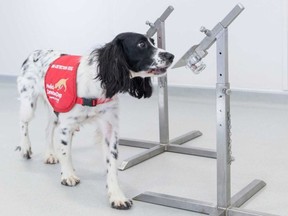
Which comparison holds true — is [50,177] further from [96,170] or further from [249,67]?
[249,67]

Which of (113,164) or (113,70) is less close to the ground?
(113,70)

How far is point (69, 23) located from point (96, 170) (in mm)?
2837

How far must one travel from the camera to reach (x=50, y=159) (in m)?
2.88

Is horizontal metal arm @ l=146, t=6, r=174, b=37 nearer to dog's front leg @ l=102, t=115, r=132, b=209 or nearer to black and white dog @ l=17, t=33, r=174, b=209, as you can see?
black and white dog @ l=17, t=33, r=174, b=209

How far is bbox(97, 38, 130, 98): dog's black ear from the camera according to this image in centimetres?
216

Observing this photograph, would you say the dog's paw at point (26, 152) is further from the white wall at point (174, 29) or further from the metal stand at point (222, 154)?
the white wall at point (174, 29)

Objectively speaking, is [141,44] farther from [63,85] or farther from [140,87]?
[63,85]

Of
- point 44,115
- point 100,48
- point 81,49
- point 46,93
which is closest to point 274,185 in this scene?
point 100,48

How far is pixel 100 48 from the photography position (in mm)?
2277

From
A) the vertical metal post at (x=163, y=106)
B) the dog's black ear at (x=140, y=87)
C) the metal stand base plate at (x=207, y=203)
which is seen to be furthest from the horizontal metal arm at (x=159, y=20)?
the metal stand base plate at (x=207, y=203)

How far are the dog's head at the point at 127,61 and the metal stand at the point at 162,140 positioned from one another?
0.63 meters

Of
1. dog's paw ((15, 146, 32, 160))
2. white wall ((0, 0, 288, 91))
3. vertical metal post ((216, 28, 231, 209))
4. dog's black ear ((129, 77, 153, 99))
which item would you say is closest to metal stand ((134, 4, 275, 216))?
vertical metal post ((216, 28, 231, 209))

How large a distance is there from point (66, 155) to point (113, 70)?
1.97ft

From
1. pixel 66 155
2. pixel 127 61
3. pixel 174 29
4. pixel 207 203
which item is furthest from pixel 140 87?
pixel 174 29
